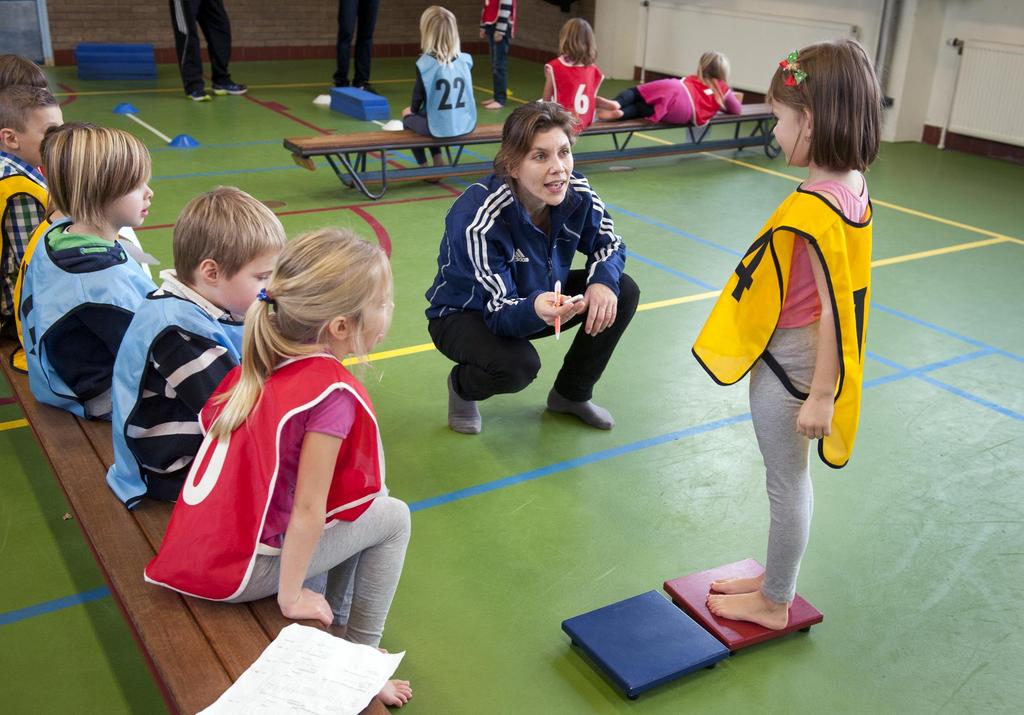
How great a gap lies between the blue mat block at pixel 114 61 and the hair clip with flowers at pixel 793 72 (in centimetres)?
953

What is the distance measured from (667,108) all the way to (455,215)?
452 cm

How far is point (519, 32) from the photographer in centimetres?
1302

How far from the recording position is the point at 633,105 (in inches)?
292

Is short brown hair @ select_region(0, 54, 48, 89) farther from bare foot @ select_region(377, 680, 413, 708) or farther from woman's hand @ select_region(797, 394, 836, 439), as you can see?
woman's hand @ select_region(797, 394, 836, 439)

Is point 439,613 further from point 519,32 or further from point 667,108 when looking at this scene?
point 519,32

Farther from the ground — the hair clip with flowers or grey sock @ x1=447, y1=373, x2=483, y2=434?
the hair clip with flowers

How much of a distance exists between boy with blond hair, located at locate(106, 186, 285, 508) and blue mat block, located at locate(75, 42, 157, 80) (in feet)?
29.3

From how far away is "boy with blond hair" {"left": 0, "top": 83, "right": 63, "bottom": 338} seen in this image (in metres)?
3.22

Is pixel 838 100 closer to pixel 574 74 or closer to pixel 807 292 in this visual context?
pixel 807 292

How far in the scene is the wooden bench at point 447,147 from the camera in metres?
6.05

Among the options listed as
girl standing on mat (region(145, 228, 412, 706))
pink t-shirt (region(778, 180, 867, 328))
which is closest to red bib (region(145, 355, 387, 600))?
girl standing on mat (region(145, 228, 412, 706))

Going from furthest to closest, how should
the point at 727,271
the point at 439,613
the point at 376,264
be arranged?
the point at 727,271, the point at 439,613, the point at 376,264

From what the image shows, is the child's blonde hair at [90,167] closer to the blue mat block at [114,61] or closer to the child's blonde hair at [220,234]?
the child's blonde hair at [220,234]

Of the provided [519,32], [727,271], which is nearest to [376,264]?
[727,271]
